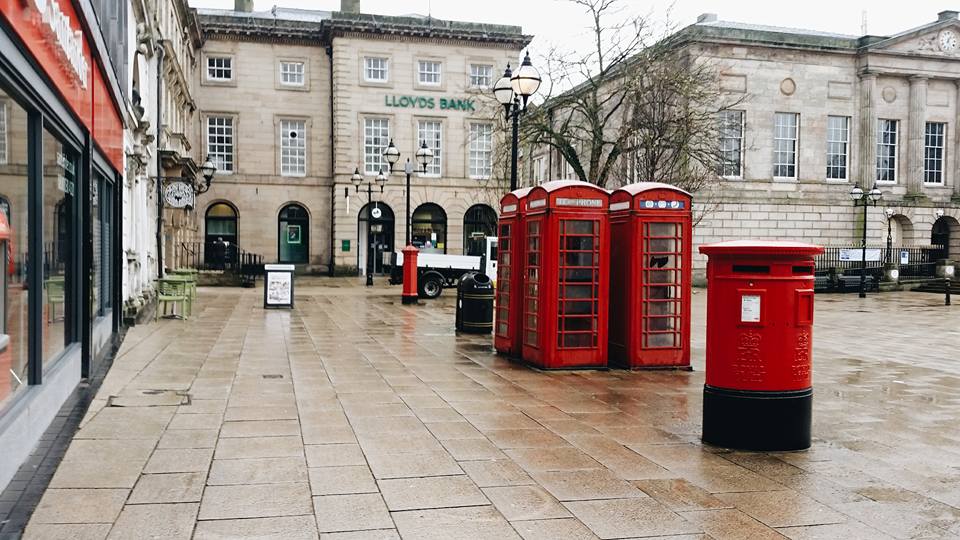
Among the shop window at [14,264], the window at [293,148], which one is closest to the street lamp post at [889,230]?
the window at [293,148]

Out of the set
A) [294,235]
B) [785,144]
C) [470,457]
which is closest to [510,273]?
[470,457]

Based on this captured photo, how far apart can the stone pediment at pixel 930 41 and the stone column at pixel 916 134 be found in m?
1.51

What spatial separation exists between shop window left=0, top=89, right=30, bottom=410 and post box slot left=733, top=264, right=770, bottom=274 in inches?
205

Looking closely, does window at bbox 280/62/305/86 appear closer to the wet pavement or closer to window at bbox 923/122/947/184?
window at bbox 923/122/947/184

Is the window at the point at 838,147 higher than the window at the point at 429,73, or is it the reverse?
the window at the point at 429,73

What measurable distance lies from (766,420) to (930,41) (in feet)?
142

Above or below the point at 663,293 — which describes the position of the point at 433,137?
above

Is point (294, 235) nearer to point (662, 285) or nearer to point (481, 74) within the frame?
point (481, 74)

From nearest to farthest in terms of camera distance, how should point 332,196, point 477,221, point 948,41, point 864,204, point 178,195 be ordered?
point 178,195
point 864,204
point 948,41
point 332,196
point 477,221

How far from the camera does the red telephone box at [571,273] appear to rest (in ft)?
33.2

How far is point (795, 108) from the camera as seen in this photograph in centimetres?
4097

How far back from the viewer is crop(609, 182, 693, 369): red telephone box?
10266 millimetres

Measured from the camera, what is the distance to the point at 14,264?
571cm

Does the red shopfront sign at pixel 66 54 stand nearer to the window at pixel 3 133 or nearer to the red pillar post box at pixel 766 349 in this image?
the window at pixel 3 133
